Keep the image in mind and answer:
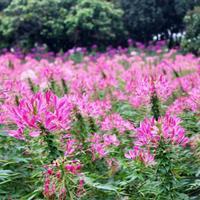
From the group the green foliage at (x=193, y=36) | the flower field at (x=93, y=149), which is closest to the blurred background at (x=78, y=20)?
the green foliage at (x=193, y=36)

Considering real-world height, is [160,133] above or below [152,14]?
above

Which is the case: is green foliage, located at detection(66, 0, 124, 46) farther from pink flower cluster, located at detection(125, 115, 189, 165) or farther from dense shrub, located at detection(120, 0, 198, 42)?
pink flower cluster, located at detection(125, 115, 189, 165)

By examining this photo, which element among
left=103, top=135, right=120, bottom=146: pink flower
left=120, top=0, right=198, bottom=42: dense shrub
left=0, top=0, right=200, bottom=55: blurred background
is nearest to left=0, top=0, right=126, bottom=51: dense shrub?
left=0, top=0, right=200, bottom=55: blurred background

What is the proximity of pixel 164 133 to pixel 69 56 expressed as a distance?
37.0 feet

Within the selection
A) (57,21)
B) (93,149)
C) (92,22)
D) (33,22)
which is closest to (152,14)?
(92,22)

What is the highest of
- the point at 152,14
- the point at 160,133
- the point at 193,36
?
the point at 160,133

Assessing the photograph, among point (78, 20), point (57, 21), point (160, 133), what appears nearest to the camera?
point (160, 133)

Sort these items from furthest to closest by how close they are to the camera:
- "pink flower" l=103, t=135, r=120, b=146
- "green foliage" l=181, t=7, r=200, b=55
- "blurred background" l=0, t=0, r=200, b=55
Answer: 1. "blurred background" l=0, t=0, r=200, b=55
2. "green foliage" l=181, t=7, r=200, b=55
3. "pink flower" l=103, t=135, r=120, b=146

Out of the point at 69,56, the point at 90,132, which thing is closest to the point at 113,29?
the point at 69,56

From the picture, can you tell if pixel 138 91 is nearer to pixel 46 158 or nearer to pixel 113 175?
pixel 113 175

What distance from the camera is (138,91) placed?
8.66 feet

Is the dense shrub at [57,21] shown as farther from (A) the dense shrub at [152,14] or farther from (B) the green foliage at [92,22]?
(A) the dense shrub at [152,14]

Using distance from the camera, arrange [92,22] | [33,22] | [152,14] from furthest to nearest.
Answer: [152,14], [92,22], [33,22]

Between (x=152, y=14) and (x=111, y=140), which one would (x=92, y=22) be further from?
(x=111, y=140)
